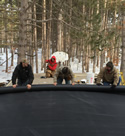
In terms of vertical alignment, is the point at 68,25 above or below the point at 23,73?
above

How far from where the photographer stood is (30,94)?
396 centimetres

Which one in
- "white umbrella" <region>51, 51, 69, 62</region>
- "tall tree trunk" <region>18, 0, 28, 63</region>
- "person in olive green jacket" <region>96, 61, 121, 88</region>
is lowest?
"person in olive green jacket" <region>96, 61, 121, 88</region>

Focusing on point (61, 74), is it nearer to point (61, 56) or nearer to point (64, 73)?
point (64, 73)

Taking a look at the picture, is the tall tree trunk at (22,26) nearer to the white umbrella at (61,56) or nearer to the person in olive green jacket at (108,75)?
the white umbrella at (61,56)

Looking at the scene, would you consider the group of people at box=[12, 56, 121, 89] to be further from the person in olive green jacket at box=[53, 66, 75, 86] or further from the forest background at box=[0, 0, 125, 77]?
the forest background at box=[0, 0, 125, 77]

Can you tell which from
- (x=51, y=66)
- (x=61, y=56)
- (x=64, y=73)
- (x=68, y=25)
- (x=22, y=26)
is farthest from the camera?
(x=61, y=56)

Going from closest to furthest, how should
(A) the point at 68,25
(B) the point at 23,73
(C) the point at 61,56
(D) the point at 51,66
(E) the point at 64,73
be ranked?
(B) the point at 23,73
(E) the point at 64,73
(A) the point at 68,25
(D) the point at 51,66
(C) the point at 61,56

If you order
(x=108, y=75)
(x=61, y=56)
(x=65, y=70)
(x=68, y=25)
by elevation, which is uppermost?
(x=68, y=25)

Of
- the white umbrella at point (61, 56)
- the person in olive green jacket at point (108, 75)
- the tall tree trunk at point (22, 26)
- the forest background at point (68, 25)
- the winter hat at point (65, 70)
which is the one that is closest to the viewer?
the person in olive green jacket at point (108, 75)

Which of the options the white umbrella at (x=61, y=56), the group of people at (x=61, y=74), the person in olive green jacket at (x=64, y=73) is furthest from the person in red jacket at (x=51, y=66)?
the group of people at (x=61, y=74)

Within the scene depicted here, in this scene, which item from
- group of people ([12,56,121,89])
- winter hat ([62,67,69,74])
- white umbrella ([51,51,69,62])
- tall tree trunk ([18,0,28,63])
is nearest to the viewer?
group of people ([12,56,121,89])

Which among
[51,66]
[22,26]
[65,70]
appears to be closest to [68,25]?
[22,26]

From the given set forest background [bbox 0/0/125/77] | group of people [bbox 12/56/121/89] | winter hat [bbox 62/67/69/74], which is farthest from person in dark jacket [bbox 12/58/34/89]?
forest background [bbox 0/0/125/77]

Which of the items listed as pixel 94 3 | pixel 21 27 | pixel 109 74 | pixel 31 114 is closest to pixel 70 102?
pixel 31 114
